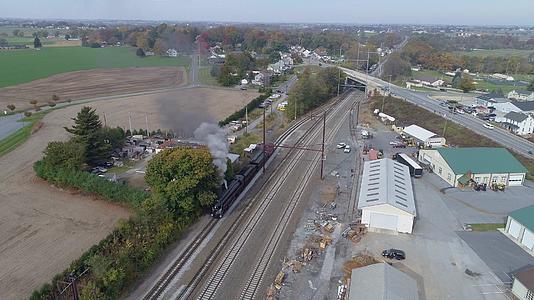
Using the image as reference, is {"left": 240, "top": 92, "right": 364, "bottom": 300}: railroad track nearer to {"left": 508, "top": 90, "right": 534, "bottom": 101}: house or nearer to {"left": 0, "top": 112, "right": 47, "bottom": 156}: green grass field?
{"left": 0, "top": 112, "right": 47, "bottom": 156}: green grass field

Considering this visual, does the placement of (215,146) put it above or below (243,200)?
above

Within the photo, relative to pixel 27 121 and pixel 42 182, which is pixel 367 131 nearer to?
pixel 42 182

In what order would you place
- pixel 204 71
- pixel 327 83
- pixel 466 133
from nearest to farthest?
pixel 466 133 → pixel 327 83 → pixel 204 71

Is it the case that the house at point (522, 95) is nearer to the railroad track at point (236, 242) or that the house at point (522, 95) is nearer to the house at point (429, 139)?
the house at point (429, 139)

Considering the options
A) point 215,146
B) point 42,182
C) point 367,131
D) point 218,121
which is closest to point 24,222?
point 42,182

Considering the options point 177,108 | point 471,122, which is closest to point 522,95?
point 471,122

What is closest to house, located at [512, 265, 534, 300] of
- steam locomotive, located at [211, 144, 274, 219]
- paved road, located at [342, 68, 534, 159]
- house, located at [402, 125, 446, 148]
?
steam locomotive, located at [211, 144, 274, 219]

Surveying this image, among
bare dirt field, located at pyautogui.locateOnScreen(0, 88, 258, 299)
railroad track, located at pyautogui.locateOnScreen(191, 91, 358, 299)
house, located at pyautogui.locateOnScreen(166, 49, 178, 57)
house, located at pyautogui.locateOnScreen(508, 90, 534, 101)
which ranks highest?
house, located at pyautogui.locateOnScreen(166, 49, 178, 57)
